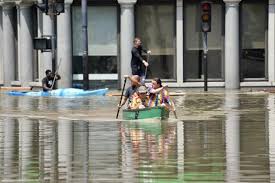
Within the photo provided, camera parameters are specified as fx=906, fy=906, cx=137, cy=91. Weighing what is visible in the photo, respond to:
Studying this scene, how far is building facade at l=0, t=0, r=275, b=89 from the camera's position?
127 ft

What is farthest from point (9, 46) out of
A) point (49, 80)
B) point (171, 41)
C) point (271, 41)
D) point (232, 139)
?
point (232, 139)

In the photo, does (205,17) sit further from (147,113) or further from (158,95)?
(147,113)

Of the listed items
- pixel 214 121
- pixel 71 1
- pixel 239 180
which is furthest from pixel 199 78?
pixel 239 180

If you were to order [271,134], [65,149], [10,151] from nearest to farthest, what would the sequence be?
[10,151] < [65,149] < [271,134]

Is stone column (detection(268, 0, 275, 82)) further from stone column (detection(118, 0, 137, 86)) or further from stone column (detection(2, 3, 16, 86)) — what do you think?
stone column (detection(2, 3, 16, 86))

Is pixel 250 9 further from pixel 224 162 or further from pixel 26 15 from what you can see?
pixel 224 162

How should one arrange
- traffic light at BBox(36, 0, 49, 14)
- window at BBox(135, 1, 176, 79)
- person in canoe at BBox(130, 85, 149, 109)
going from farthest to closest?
window at BBox(135, 1, 176, 79), traffic light at BBox(36, 0, 49, 14), person in canoe at BBox(130, 85, 149, 109)

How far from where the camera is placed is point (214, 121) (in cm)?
2120

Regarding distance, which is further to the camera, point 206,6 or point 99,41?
point 99,41

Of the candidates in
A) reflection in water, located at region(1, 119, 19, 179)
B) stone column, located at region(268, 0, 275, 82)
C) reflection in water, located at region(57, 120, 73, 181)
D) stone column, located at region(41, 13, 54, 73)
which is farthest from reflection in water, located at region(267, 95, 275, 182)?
stone column, located at region(41, 13, 54, 73)

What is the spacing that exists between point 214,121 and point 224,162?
818cm

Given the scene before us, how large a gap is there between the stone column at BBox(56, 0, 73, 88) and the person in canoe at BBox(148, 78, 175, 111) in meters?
17.9

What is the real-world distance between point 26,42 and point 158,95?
68.3ft

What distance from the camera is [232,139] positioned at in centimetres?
1667
